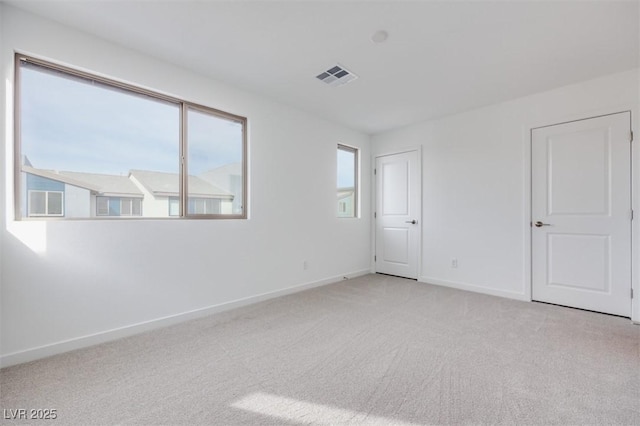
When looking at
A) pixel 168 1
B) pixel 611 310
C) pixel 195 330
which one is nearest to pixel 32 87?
pixel 168 1

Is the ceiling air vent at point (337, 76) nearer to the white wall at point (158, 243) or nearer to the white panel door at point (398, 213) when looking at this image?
the white wall at point (158, 243)

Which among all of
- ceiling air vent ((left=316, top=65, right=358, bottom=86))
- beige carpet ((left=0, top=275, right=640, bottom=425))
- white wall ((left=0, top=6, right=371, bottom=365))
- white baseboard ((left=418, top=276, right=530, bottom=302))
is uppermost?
ceiling air vent ((left=316, top=65, right=358, bottom=86))

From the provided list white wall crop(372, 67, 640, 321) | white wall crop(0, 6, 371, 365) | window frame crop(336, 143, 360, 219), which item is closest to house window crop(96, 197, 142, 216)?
white wall crop(0, 6, 371, 365)

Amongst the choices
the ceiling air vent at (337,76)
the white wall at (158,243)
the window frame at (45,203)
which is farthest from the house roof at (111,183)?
the ceiling air vent at (337,76)

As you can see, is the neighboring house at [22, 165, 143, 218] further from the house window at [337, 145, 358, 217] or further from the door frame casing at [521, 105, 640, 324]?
the door frame casing at [521, 105, 640, 324]

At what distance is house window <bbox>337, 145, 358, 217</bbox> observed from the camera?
470 centimetres

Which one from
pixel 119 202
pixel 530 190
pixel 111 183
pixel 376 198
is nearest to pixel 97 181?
pixel 111 183

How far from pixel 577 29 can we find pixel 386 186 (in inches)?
118

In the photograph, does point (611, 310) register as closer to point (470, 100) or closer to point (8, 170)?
point (470, 100)

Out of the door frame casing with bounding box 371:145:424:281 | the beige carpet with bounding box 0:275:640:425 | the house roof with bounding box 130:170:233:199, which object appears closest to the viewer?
the beige carpet with bounding box 0:275:640:425

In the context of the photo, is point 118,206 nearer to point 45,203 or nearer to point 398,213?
point 45,203

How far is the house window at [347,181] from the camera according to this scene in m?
4.70

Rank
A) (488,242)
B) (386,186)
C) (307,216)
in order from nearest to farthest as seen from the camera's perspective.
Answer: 1. (488,242)
2. (307,216)
3. (386,186)

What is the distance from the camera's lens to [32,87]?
6.92ft
